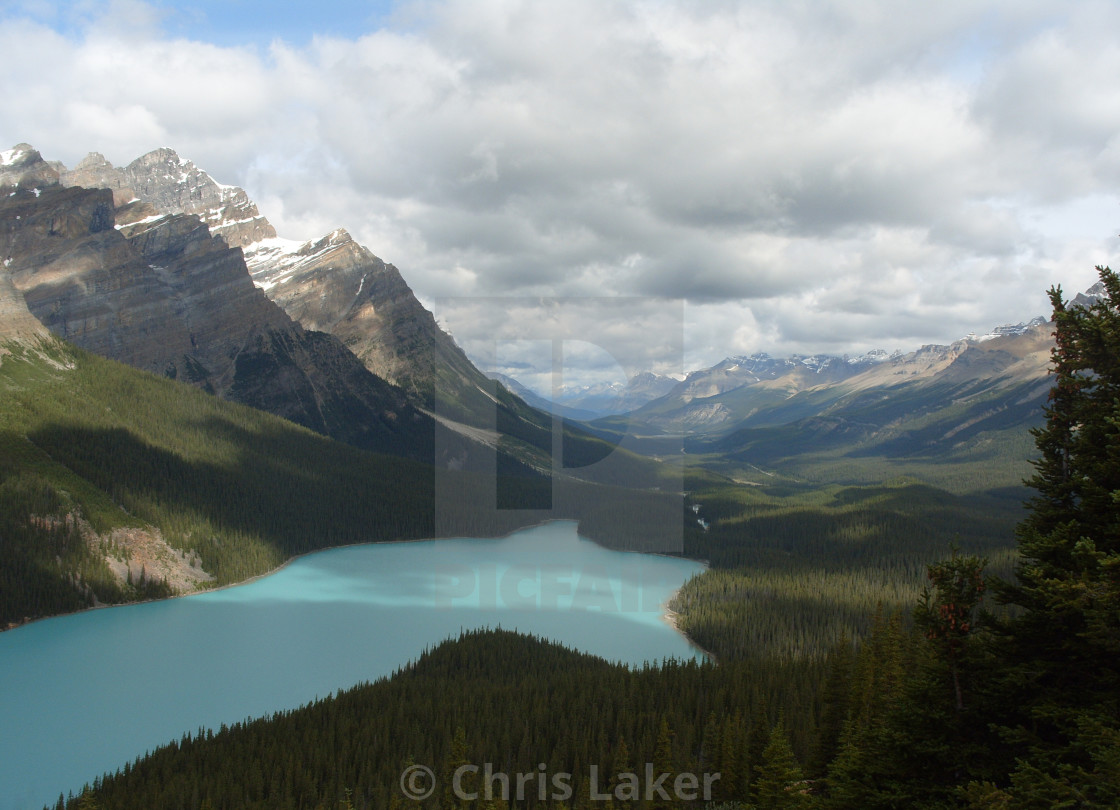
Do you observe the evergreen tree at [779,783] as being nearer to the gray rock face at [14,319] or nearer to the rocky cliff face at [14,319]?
the rocky cliff face at [14,319]

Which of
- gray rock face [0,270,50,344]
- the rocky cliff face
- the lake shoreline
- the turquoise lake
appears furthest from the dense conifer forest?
gray rock face [0,270,50,344]

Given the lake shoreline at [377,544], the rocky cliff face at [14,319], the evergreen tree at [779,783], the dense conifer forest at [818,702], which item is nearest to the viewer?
the dense conifer forest at [818,702]

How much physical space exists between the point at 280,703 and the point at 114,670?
65.4ft

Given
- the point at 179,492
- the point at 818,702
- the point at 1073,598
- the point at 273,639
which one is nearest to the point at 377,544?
the point at 179,492

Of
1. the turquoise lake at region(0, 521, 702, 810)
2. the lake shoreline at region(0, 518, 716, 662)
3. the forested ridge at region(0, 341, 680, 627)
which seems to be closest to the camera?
the turquoise lake at region(0, 521, 702, 810)

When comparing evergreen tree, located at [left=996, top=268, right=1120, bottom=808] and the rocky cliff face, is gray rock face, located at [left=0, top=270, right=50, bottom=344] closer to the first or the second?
the rocky cliff face

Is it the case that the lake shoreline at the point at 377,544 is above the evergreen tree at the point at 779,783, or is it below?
below

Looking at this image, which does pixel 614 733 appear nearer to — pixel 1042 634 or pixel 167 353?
pixel 1042 634

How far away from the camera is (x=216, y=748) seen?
4578cm

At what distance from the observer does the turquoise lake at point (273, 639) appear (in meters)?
55.4

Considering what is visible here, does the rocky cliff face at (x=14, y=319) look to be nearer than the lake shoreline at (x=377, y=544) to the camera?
No

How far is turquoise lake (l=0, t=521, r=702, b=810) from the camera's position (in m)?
55.4

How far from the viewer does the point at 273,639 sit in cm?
8050

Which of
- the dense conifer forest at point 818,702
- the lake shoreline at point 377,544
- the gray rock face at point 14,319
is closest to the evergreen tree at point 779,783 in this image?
the dense conifer forest at point 818,702
